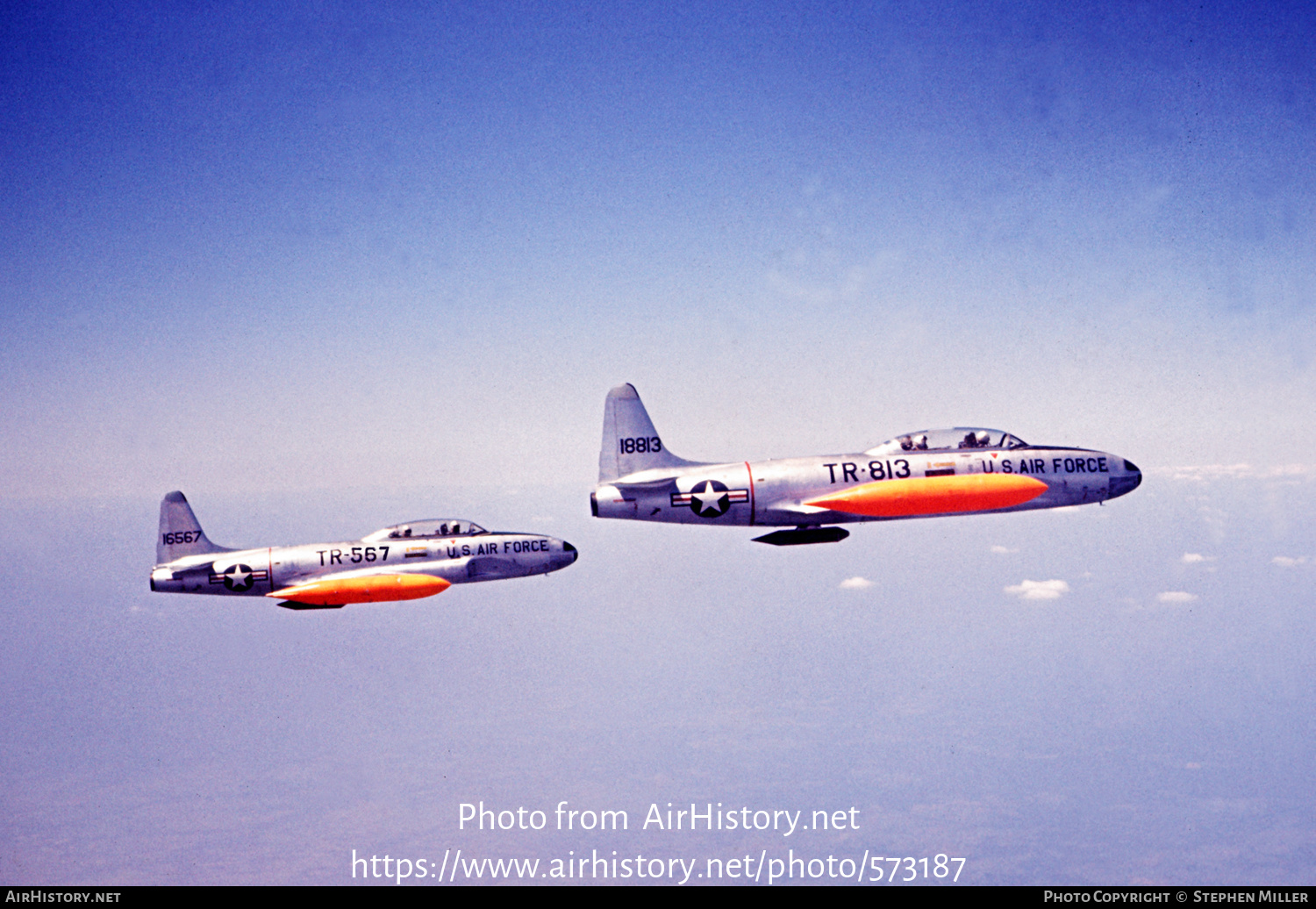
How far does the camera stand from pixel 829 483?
29766mm

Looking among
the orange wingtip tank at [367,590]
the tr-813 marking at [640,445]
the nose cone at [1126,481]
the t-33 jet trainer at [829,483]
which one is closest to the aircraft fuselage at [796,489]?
the t-33 jet trainer at [829,483]

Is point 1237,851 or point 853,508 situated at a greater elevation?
point 853,508

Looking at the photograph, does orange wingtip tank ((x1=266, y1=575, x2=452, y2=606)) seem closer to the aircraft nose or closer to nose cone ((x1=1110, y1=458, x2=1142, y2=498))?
the aircraft nose

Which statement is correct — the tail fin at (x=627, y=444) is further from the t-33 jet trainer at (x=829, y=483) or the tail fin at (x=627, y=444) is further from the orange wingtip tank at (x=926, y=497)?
the orange wingtip tank at (x=926, y=497)

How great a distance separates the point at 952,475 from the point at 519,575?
18040 millimetres

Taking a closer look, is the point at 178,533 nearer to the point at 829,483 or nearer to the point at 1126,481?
the point at 829,483

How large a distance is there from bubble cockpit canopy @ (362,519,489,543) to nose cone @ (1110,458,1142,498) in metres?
24.3

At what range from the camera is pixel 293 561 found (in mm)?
36281

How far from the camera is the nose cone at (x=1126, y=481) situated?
3141 centimetres

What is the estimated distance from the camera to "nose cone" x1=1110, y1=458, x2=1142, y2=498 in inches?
1236

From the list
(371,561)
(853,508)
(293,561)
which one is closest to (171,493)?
(293,561)

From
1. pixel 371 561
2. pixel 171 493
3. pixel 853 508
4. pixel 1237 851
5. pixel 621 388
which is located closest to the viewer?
pixel 853 508

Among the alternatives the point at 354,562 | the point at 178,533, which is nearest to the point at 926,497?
the point at 354,562

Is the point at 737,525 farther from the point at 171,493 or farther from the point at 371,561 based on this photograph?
the point at 171,493
